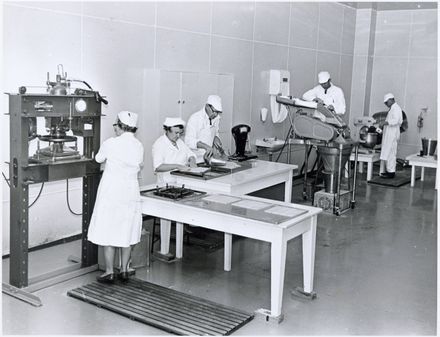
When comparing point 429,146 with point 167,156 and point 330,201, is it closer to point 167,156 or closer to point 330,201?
point 330,201

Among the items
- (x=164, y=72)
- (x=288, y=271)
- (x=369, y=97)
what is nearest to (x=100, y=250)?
(x=288, y=271)

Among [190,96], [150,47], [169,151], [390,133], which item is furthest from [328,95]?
[169,151]

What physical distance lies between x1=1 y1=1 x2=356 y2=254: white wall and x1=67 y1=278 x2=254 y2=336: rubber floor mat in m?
1.52

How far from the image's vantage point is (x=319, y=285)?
17.1 ft

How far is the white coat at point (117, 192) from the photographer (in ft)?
15.8

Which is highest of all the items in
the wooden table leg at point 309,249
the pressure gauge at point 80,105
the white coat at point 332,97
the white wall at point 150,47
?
the white wall at point 150,47

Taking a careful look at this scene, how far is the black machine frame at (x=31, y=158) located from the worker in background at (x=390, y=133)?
6.70m

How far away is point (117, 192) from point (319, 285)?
197cm

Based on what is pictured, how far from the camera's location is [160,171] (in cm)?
569

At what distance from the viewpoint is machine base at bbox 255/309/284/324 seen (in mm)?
4383

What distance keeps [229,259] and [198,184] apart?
766 mm

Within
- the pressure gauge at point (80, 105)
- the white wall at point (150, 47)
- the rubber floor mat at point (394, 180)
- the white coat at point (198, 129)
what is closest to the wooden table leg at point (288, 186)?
the white coat at point (198, 129)

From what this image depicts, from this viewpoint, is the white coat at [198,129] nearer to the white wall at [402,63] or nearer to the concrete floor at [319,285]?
the concrete floor at [319,285]

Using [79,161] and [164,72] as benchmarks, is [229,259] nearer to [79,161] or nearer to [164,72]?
[79,161]
